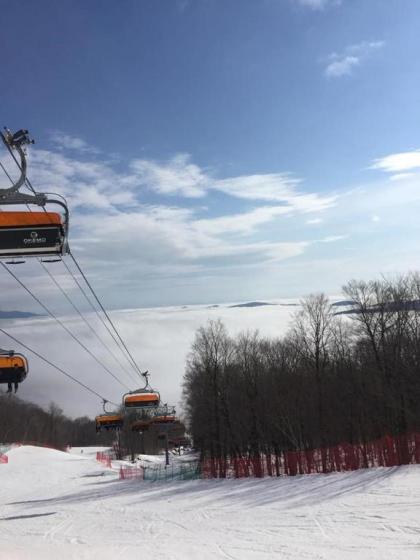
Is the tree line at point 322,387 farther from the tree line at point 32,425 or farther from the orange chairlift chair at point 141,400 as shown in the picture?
the tree line at point 32,425

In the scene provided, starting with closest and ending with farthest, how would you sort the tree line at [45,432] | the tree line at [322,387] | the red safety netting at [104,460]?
the tree line at [322,387], the red safety netting at [104,460], the tree line at [45,432]

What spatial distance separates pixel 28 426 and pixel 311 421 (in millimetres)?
116033

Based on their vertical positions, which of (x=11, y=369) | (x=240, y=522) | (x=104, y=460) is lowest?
(x=104, y=460)

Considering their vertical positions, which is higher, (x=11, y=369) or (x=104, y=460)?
(x=11, y=369)

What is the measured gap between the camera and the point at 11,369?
63.9ft

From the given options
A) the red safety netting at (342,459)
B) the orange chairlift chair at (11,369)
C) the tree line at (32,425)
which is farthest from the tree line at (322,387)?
the tree line at (32,425)

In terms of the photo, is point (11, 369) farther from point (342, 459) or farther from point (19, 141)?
point (342, 459)

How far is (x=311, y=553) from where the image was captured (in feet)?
44.1

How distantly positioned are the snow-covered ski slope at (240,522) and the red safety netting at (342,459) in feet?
A: 6.37

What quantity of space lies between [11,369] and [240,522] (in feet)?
33.5

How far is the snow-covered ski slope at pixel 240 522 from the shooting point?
1441 cm

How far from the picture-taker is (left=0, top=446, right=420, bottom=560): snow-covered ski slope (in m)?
14.4

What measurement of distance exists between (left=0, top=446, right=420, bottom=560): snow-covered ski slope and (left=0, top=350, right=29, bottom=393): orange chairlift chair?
17.9ft

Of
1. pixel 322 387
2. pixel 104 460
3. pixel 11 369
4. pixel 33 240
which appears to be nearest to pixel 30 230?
pixel 33 240
